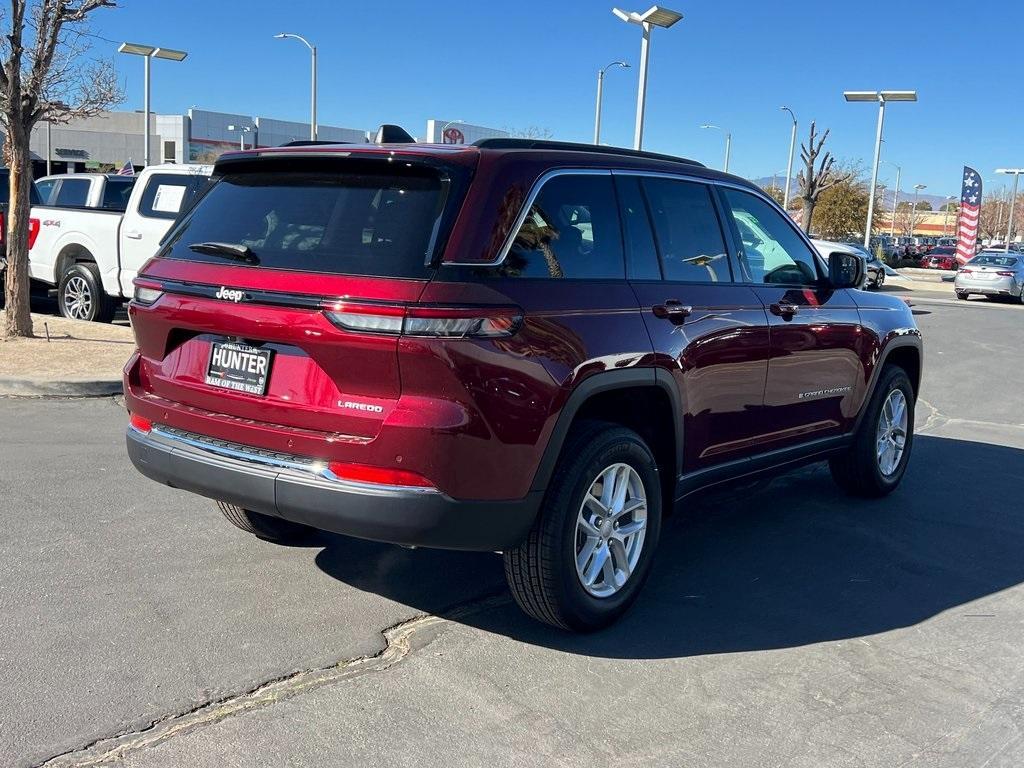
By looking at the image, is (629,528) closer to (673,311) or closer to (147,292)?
(673,311)

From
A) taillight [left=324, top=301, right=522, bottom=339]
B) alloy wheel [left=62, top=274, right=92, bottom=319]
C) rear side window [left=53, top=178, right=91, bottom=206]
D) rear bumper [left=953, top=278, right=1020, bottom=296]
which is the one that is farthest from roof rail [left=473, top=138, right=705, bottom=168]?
rear bumper [left=953, top=278, right=1020, bottom=296]

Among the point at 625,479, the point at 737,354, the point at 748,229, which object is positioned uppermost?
the point at 748,229

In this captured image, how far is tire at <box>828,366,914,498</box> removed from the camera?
6.09 metres

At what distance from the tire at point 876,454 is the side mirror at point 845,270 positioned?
0.79 m

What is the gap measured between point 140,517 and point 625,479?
263cm

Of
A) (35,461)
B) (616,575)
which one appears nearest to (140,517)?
(35,461)

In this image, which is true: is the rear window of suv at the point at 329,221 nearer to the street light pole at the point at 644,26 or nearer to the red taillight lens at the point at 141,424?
the red taillight lens at the point at 141,424

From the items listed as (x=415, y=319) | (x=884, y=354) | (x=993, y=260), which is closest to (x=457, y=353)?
(x=415, y=319)

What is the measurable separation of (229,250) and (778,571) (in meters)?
2.98

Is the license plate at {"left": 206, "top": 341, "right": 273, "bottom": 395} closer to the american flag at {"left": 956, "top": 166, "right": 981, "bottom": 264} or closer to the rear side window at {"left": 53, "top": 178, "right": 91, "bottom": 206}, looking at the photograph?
the rear side window at {"left": 53, "top": 178, "right": 91, "bottom": 206}

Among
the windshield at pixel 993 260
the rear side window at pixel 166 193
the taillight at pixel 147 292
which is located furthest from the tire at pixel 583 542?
the windshield at pixel 993 260

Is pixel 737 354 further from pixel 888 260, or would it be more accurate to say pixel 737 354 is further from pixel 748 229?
pixel 888 260

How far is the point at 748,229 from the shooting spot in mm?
5148

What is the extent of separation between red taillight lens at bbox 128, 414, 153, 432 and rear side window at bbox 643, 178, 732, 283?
2271 millimetres
